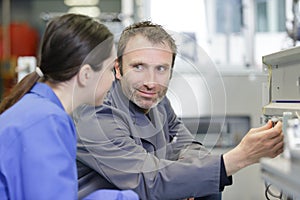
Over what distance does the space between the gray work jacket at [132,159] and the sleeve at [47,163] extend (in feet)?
0.68

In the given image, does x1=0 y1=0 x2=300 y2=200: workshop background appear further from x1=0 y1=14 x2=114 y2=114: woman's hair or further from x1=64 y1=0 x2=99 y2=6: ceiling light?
x1=0 y1=14 x2=114 y2=114: woman's hair

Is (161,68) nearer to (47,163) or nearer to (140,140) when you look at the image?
(140,140)

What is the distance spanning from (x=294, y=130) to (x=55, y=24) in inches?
28.1

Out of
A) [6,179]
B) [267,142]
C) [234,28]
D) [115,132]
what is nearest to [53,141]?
[6,179]

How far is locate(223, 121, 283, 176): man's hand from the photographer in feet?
3.91

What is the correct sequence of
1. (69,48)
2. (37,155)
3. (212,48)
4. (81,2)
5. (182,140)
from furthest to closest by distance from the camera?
(81,2)
(212,48)
(182,140)
(69,48)
(37,155)

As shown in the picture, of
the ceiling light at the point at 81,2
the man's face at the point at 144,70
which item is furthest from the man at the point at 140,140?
the ceiling light at the point at 81,2

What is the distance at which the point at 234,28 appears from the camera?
12.0ft

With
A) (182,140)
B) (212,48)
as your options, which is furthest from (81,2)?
(182,140)

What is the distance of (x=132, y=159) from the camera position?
133 centimetres

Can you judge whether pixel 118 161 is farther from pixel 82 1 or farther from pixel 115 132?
pixel 82 1

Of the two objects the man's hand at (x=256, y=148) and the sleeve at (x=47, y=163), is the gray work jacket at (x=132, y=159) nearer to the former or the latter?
the man's hand at (x=256, y=148)

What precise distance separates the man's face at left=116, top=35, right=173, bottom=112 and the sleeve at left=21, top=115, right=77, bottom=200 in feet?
0.94

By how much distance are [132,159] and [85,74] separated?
0.94 ft
